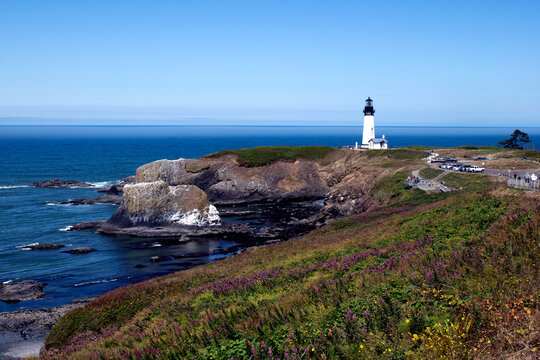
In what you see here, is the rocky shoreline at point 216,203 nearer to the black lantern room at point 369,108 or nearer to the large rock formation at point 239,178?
the large rock formation at point 239,178

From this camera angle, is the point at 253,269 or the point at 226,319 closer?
the point at 226,319

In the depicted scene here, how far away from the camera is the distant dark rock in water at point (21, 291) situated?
34250mm

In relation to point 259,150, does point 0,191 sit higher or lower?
lower

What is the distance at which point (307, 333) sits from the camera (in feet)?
28.5

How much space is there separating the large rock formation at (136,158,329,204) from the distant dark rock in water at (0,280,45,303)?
1808 inches

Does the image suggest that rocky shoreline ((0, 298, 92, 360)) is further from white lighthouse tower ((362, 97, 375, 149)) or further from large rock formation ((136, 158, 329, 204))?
white lighthouse tower ((362, 97, 375, 149))

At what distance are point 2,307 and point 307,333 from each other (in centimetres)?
3445

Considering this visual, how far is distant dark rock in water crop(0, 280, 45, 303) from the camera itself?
34.2 m

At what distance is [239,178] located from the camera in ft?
280

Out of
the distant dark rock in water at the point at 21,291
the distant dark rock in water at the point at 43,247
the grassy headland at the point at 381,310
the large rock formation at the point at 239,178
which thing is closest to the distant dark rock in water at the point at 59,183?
the large rock formation at the point at 239,178

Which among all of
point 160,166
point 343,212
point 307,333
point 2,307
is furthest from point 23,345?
point 160,166

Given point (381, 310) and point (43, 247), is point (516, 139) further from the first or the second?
point (381, 310)

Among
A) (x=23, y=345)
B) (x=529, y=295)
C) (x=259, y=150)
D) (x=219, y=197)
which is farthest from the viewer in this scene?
(x=259, y=150)

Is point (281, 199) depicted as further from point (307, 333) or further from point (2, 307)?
point (307, 333)
